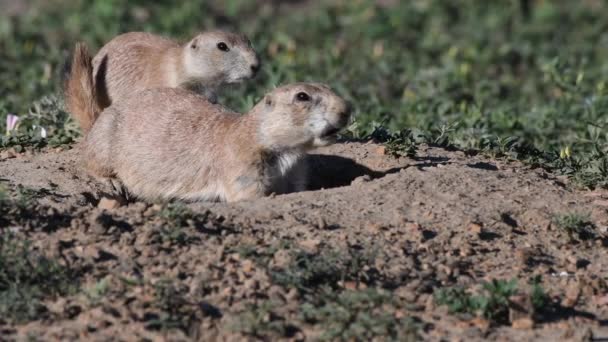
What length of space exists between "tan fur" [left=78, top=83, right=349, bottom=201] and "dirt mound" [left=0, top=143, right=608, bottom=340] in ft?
0.95

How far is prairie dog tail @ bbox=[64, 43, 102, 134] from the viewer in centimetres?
798

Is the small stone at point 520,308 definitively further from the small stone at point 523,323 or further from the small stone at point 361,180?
the small stone at point 361,180

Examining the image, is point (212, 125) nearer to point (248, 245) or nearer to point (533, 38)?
point (248, 245)

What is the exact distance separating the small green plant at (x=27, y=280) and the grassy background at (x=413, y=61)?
101 inches

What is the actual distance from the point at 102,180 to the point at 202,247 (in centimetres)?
189

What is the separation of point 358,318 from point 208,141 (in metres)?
2.29

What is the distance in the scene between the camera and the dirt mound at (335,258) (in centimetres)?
517

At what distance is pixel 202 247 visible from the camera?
227 inches

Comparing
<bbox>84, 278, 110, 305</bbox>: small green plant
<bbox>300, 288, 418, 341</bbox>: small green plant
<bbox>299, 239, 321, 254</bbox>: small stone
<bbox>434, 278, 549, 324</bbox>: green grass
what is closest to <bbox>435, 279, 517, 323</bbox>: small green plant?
<bbox>434, 278, 549, 324</bbox>: green grass

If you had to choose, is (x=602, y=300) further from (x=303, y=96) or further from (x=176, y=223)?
(x=176, y=223)

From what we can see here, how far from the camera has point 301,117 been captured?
6.57m

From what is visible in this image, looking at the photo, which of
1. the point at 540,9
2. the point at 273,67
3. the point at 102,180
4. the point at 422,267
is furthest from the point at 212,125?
the point at 540,9

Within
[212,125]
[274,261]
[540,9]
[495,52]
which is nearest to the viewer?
[274,261]

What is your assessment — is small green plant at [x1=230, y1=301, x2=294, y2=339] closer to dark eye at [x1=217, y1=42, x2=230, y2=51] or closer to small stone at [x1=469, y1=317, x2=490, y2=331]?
small stone at [x1=469, y1=317, x2=490, y2=331]
